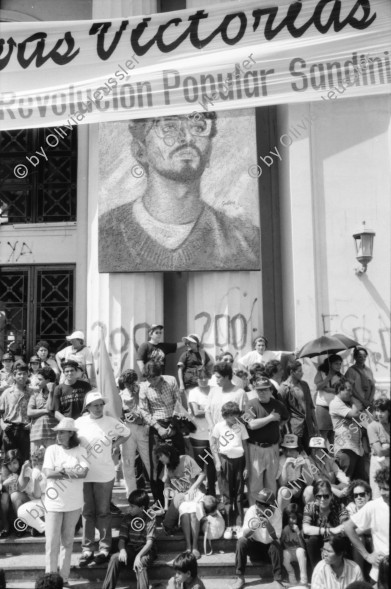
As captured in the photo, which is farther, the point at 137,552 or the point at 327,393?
the point at 327,393

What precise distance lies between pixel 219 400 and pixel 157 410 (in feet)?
2.86

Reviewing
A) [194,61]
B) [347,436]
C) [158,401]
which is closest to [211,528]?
[158,401]

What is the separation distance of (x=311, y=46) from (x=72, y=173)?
6.66 metres

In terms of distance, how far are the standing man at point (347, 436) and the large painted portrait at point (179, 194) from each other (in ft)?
12.5

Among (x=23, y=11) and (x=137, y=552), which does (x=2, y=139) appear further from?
(x=137, y=552)

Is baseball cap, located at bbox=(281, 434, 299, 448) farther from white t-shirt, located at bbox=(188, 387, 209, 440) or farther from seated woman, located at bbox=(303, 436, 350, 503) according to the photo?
white t-shirt, located at bbox=(188, 387, 209, 440)

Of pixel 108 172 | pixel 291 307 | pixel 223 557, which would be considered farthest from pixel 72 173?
pixel 223 557

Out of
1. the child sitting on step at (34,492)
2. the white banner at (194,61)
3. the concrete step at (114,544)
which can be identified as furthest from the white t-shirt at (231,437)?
the white banner at (194,61)

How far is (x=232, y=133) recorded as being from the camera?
1323 cm

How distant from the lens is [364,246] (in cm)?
1272

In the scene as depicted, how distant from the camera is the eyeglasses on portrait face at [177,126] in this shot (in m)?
13.3

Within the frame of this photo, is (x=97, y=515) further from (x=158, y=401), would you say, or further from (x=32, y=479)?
(x=158, y=401)

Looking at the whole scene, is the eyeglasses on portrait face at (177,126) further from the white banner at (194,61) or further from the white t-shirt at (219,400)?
the white t-shirt at (219,400)

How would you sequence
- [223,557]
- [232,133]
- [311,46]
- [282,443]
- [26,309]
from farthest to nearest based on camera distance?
[26,309] → [232,133] → [311,46] → [282,443] → [223,557]
